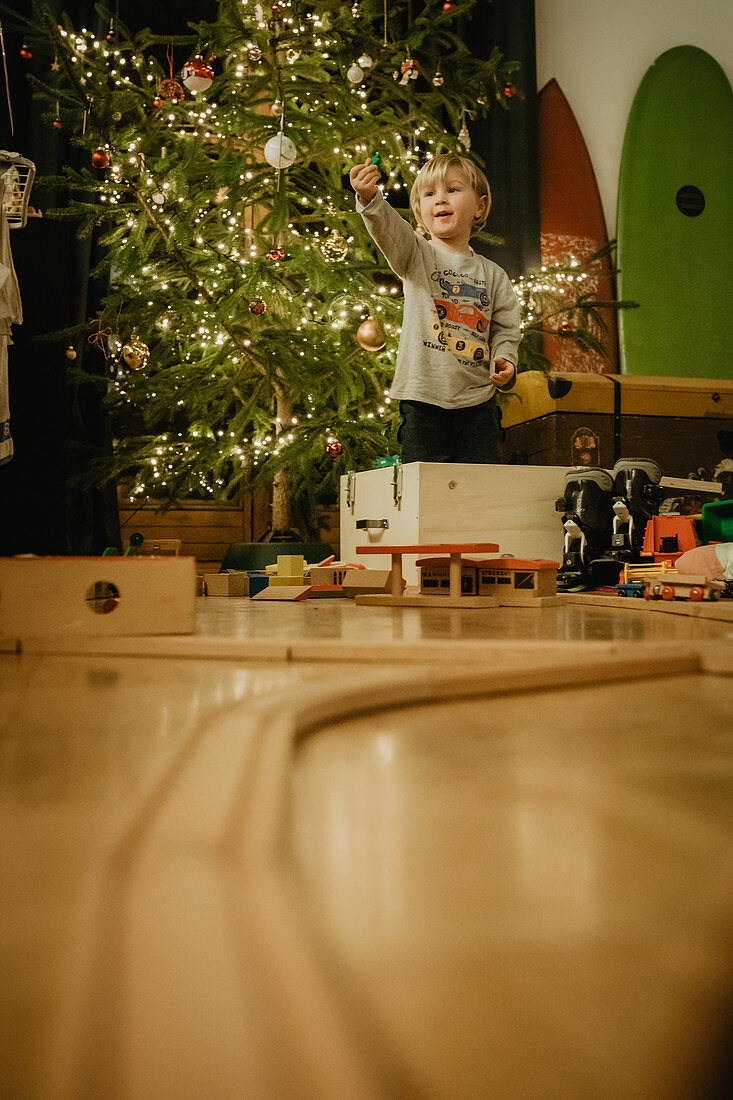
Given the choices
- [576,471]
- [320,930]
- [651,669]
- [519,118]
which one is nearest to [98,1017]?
[320,930]

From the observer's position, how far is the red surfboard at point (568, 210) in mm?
3607

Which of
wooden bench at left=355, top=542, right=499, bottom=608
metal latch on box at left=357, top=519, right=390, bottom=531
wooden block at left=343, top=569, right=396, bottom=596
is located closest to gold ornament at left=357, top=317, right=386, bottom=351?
metal latch on box at left=357, top=519, right=390, bottom=531

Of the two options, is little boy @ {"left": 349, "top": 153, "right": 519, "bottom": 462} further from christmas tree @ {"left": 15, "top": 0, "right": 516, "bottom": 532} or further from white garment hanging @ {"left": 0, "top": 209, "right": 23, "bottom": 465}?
white garment hanging @ {"left": 0, "top": 209, "right": 23, "bottom": 465}

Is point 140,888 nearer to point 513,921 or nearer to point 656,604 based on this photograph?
point 513,921

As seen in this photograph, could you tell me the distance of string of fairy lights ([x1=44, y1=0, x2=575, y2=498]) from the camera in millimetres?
2332

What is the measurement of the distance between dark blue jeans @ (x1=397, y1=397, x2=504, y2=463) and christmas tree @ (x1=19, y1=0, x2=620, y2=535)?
0.87 feet

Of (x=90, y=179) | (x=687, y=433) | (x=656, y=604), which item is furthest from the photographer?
(x=687, y=433)

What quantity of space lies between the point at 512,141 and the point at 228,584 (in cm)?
293

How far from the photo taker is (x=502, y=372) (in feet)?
6.73

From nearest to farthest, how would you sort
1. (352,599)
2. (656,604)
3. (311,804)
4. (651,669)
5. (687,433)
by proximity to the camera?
(311,804), (651,669), (656,604), (352,599), (687,433)

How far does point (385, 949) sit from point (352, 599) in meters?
1.26

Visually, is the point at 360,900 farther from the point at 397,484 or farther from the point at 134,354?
the point at 134,354

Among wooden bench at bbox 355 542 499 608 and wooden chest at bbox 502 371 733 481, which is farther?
wooden chest at bbox 502 371 733 481

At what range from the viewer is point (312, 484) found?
2545 mm
